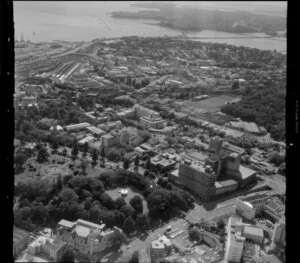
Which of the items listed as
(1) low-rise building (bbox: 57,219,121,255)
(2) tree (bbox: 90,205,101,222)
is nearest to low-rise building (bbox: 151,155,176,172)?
(2) tree (bbox: 90,205,101,222)

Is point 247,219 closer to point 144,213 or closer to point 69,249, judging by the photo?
point 144,213

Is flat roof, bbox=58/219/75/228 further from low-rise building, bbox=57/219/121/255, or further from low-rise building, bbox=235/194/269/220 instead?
low-rise building, bbox=235/194/269/220

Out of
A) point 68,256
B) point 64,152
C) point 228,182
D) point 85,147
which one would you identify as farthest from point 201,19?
point 68,256

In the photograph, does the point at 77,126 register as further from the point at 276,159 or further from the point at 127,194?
the point at 276,159

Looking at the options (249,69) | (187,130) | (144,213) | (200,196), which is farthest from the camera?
(249,69)

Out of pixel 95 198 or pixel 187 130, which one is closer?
pixel 95 198

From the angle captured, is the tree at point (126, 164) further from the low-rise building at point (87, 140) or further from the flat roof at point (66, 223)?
the flat roof at point (66, 223)

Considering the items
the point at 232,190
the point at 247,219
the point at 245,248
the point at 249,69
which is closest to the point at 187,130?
the point at 232,190
